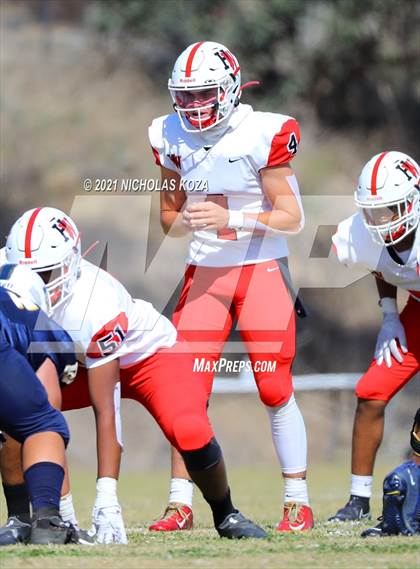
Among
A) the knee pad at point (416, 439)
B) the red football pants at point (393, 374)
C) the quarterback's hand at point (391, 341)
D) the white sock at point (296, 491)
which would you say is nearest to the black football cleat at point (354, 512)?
the white sock at point (296, 491)

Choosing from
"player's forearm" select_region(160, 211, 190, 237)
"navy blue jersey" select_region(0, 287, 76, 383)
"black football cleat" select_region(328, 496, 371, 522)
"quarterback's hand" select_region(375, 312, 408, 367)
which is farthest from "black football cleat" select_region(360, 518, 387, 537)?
"player's forearm" select_region(160, 211, 190, 237)

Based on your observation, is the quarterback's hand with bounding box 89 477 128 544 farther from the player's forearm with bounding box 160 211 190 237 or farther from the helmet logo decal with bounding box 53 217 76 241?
the player's forearm with bounding box 160 211 190 237

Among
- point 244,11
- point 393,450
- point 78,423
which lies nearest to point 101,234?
point 78,423

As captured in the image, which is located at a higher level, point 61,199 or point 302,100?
point 302,100

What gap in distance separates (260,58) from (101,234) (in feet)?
14.9

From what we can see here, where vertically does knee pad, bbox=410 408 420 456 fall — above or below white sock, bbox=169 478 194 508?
above

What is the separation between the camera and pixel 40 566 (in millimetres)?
4203

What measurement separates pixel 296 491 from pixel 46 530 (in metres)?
1.65

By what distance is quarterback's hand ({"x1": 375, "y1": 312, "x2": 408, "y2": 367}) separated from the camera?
21.1ft

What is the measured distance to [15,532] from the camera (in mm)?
Answer: 5070

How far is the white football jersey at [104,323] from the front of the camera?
5.14m

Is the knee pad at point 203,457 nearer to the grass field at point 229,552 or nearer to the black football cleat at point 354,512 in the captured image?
the grass field at point 229,552

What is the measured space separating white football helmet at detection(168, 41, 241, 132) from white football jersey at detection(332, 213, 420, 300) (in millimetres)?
998

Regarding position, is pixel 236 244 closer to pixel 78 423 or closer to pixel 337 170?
pixel 78 423
